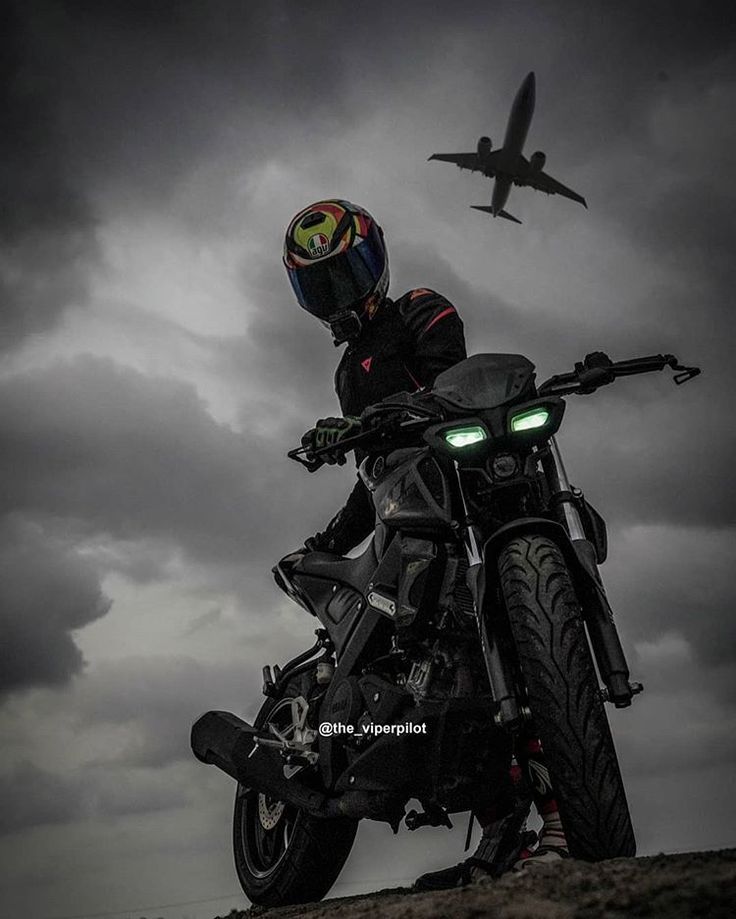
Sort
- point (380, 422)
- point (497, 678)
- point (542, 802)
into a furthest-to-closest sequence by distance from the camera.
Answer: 1. point (380, 422)
2. point (542, 802)
3. point (497, 678)

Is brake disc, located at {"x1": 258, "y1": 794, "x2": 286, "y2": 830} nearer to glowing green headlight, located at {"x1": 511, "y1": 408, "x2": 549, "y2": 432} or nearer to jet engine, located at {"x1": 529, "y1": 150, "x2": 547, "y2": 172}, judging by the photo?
glowing green headlight, located at {"x1": 511, "y1": 408, "x2": 549, "y2": 432}

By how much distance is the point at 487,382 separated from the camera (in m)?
3.54

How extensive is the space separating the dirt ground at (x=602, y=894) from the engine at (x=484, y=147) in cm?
4169

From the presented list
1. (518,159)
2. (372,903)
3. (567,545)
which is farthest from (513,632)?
(518,159)

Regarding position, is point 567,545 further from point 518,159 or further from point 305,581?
point 518,159

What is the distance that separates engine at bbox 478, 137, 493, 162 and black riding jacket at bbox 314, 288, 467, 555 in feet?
126

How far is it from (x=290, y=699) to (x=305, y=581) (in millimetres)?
734

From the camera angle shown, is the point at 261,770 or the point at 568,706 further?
the point at 261,770

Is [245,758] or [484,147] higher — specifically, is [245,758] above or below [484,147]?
below

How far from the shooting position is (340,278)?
5199mm

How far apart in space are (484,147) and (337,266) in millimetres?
38810

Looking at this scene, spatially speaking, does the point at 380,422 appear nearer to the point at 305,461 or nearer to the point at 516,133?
the point at 305,461

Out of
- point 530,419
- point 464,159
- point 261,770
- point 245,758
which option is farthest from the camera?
point 464,159

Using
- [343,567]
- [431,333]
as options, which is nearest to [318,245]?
[431,333]
